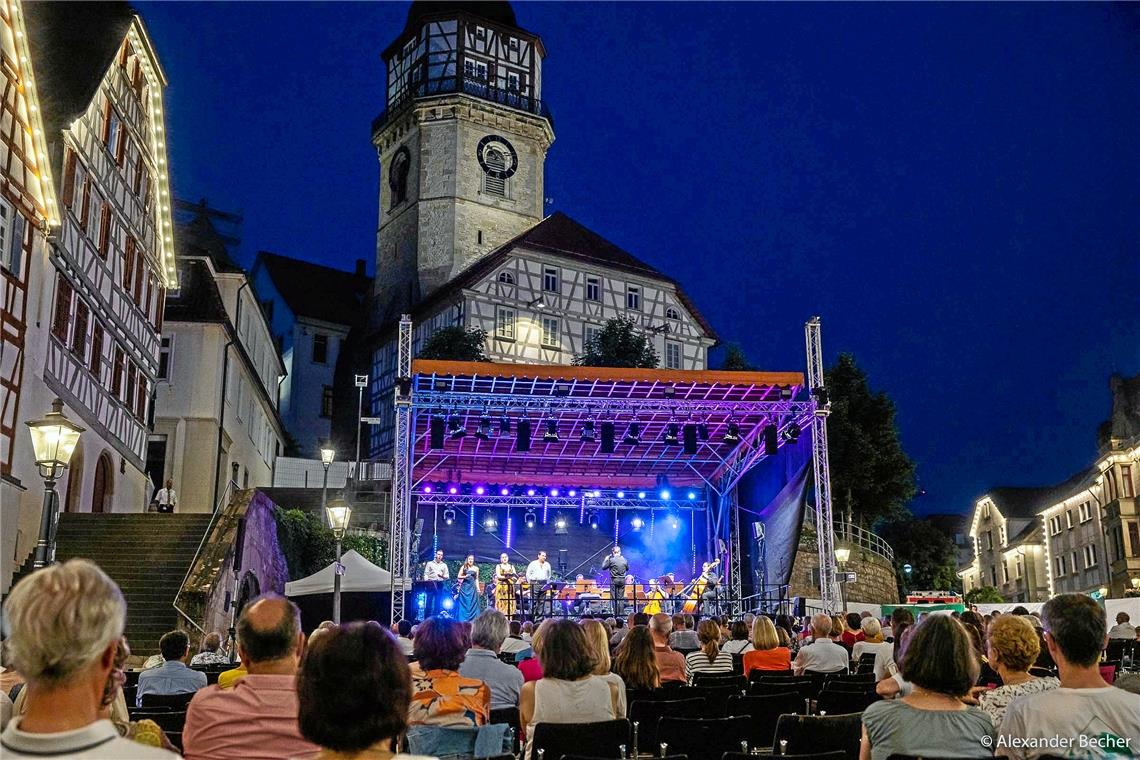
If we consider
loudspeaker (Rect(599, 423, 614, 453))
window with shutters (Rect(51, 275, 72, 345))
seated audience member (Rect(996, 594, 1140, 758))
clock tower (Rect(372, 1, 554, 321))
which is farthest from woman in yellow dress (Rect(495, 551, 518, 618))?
clock tower (Rect(372, 1, 554, 321))

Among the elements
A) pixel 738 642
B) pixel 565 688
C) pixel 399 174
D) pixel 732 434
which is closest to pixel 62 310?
pixel 732 434

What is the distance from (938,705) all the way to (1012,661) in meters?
1.00

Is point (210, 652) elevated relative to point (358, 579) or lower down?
lower down

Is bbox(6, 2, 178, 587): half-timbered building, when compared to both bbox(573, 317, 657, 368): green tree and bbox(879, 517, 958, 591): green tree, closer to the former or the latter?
bbox(573, 317, 657, 368): green tree

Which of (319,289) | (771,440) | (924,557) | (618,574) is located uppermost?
(319,289)

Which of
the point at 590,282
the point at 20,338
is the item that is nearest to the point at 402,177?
the point at 590,282

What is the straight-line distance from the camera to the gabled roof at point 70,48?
19797mm

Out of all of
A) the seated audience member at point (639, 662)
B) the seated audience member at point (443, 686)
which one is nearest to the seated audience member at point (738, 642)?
the seated audience member at point (639, 662)

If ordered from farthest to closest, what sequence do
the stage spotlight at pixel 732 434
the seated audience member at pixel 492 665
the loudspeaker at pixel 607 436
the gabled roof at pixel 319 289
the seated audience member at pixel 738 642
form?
1. the gabled roof at pixel 319 289
2. the stage spotlight at pixel 732 434
3. the loudspeaker at pixel 607 436
4. the seated audience member at pixel 738 642
5. the seated audience member at pixel 492 665

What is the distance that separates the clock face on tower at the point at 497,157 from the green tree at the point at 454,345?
11.3 metres

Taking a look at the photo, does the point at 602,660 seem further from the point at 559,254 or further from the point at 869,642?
the point at 559,254

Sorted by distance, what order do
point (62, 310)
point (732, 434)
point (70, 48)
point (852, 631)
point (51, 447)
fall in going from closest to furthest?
point (51, 447)
point (852, 631)
point (62, 310)
point (70, 48)
point (732, 434)

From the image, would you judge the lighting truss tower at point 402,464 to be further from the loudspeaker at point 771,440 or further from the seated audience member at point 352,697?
the seated audience member at point 352,697

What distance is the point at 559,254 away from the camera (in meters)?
46.8
